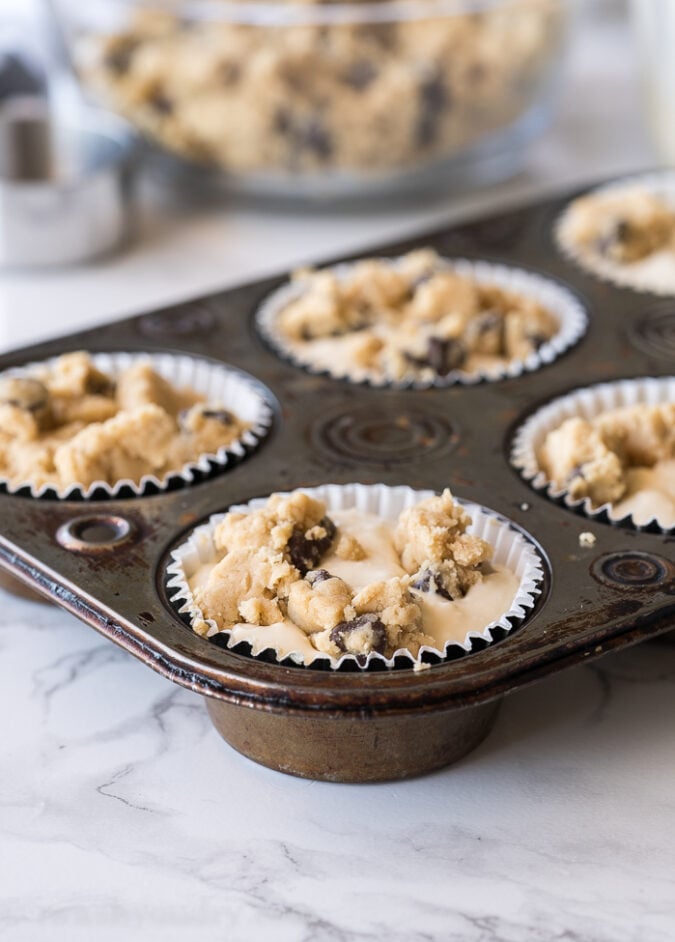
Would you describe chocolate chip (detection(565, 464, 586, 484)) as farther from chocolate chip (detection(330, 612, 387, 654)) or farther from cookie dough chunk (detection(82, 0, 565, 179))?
cookie dough chunk (detection(82, 0, 565, 179))

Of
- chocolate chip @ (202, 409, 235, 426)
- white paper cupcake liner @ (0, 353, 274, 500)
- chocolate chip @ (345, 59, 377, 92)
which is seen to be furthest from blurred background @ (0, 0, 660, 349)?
chocolate chip @ (202, 409, 235, 426)

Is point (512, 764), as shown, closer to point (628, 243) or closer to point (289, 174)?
point (628, 243)

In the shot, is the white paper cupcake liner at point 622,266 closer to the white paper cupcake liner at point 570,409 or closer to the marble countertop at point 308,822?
the white paper cupcake liner at point 570,409

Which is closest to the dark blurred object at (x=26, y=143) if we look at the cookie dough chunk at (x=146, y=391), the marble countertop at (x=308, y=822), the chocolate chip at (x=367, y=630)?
the cookie dough chunk at (x=146, y=391)

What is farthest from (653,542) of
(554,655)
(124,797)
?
(124,797)

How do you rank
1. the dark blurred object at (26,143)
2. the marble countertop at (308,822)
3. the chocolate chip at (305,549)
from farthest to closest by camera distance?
the dark blurred object at (26,143)
the chocolate chip at (305,549)
the marble countertop at (308,822)

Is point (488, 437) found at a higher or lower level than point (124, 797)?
higher
